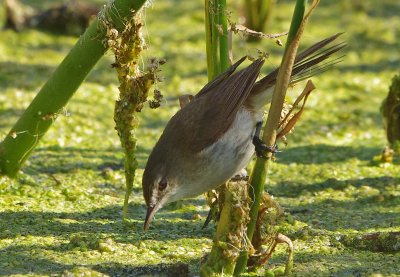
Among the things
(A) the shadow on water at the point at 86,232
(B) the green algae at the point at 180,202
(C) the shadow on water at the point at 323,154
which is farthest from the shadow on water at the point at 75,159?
(C) the shadow on water at the point at 323,154

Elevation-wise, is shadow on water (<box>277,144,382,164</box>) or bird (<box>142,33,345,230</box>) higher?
shadow on water (<box>277,144,382,164</box>)

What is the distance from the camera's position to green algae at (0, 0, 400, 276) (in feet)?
13.7

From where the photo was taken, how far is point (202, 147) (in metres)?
4.06

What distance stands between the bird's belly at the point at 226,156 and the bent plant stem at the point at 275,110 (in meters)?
0.29

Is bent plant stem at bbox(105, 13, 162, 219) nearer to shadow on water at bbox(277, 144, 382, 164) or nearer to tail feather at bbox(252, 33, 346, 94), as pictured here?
tail feather at bbox(252, 33, 346, 94)

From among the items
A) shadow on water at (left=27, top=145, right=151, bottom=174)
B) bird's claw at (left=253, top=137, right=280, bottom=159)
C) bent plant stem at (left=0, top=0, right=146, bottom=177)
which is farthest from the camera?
shadow on water at (left=27, top=145, right=151, bottom=174)

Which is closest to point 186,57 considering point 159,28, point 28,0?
point 159,28

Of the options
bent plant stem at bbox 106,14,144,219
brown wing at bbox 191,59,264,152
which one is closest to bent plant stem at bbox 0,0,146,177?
bent plant stem at bbox 106,14,144,219

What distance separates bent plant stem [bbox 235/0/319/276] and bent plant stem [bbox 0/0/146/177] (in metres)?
0.96

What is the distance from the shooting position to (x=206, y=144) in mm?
Result: 4070

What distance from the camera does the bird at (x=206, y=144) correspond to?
13.3 feet

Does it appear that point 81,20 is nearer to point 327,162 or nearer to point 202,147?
point 327,162

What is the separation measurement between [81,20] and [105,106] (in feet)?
6.14

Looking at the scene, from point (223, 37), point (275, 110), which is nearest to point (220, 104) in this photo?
point (223, 37)
